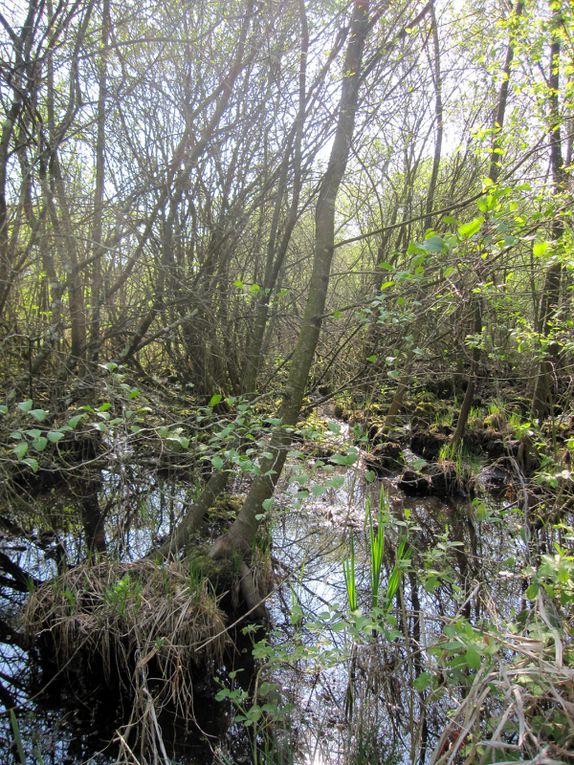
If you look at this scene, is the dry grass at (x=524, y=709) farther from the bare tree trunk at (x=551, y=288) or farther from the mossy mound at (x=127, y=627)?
the bare tree trunk at (x=551, y=288)

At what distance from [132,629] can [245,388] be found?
2640mm

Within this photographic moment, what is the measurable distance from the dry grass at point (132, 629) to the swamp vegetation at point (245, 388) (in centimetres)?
2

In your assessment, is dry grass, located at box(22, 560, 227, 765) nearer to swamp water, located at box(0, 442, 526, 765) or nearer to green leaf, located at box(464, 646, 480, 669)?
swamp water, located at box(0, 442, 526, 765)

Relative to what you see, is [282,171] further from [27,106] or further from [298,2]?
[27,106]

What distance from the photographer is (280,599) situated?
424 cm

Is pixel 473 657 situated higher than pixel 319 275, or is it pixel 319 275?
pixel 319 275

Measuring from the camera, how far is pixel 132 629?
3.20m

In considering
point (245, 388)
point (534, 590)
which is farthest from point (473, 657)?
point (245, 388)

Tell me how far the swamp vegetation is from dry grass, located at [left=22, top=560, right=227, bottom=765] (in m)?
0.02

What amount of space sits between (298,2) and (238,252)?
225 cm

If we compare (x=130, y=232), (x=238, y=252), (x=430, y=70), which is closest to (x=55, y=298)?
(x=130, y=232)

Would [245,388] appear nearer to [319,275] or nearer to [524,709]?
[319,275]

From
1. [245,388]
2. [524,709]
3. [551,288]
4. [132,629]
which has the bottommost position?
[132,629]

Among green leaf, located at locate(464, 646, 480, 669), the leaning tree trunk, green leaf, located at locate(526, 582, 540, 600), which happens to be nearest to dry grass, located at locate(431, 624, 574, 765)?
green leaf, located at locate(464, 646, 480, 669)
